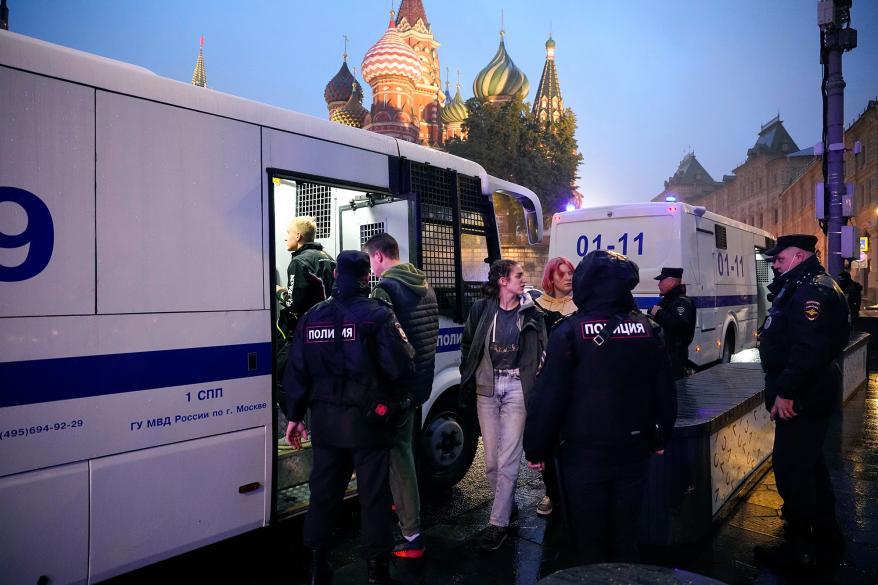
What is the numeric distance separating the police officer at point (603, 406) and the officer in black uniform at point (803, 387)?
1.37 m

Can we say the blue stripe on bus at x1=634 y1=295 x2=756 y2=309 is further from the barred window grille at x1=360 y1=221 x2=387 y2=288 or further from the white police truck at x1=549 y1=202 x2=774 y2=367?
the barred window grille at x1=360 y1=221 x2=387 y2=288

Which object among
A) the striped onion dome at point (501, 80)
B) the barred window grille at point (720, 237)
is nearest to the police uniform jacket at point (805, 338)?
the barred window grille at point (720, 237)

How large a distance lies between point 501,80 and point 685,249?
53875 millimetres

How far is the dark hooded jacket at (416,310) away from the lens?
3758 mm

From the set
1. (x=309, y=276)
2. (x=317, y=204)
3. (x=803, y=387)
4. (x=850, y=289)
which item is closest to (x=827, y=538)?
(x=803, y=387)

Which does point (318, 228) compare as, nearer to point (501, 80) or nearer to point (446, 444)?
point (446, 444)

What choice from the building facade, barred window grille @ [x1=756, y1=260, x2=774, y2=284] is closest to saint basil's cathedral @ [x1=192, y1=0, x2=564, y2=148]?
the building facade

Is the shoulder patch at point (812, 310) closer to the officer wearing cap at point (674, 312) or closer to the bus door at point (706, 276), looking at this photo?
the officer wearing cap at point (674, 312)

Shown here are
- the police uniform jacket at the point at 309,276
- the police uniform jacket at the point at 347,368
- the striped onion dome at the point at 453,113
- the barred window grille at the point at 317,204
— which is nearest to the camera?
the police uniform jacket at the point at 347,368

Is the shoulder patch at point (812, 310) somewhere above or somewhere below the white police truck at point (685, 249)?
below

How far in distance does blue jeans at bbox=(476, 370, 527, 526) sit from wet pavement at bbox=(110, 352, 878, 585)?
0.95 ft

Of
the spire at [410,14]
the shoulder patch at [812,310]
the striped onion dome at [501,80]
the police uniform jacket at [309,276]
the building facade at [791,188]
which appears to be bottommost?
the shoulder patch at [812,310]

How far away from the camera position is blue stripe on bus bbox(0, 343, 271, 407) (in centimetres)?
272

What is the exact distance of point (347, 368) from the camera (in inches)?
127
